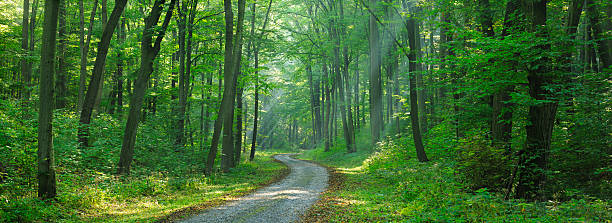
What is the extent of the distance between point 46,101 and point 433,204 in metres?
9.32

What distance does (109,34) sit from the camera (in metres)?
11.6

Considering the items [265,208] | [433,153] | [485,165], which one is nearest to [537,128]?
[485,165]

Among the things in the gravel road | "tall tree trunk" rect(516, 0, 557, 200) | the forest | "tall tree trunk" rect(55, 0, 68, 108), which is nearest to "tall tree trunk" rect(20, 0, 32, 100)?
"tall tree trunk" rect(55, 0, 68, 108)

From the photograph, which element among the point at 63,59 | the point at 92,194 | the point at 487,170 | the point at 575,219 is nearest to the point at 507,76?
the point at 487,170

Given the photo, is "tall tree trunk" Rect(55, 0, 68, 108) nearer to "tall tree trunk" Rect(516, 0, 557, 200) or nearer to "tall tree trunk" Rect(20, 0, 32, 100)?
"tall tree trunk" Rect(20, 0, 32, 100)

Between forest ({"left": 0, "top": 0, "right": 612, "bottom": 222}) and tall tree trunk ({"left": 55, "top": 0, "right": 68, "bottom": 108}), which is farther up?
tall tree trunk ({"left": 55, "top": 0, "right": 68, "bottom": 108})

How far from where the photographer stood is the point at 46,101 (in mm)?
7395

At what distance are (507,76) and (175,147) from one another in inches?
539

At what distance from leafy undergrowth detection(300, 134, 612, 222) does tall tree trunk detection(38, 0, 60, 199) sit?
6145 millimetres

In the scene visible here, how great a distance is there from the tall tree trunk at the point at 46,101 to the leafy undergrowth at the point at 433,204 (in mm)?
6145

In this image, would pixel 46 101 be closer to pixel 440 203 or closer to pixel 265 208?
pixel 265 208

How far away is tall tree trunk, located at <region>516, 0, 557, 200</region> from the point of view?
7.05 m

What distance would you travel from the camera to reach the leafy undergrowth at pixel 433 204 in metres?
5.87

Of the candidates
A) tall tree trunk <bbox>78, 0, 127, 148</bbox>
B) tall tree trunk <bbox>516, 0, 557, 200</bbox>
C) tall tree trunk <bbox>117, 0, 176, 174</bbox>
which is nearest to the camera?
tall tree trunk <bbox>516, 0, 557, 200</bbox>
